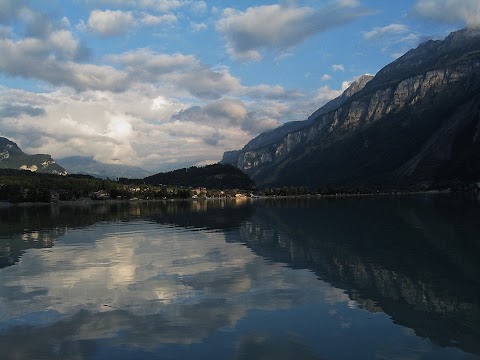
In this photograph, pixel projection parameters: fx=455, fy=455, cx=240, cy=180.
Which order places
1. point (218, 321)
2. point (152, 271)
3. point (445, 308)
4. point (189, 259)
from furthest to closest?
point (189, 259), point (152, 271), point (445, 308), point (218, 321)

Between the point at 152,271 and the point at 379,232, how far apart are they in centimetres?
3577

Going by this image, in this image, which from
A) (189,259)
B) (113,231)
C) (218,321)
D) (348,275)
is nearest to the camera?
(218,321)

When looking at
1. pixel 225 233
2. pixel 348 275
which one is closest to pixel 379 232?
pixel 225 233

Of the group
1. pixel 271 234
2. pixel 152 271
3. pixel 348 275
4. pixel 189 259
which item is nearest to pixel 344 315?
pixel 348 275

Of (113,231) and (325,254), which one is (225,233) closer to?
(113,231)

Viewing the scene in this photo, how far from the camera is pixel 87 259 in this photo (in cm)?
4191

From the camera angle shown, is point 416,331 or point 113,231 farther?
point 113,231

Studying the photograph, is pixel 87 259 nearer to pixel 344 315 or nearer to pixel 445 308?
pixel 344 315

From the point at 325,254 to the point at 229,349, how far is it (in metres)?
24.9

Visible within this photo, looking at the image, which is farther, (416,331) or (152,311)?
(152,311)

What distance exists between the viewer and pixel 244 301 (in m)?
26.2

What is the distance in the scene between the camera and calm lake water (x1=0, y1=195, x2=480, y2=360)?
19047 millimetres

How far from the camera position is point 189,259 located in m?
41.1

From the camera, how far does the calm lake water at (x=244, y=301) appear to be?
19.0m
